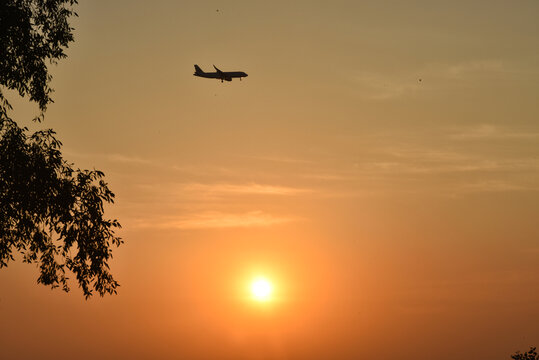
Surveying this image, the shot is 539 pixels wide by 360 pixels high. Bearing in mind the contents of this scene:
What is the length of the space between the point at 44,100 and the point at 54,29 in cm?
303

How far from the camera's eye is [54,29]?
3303cm

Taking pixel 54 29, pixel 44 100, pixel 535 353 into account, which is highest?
pixel 54 29

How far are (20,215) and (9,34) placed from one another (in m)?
6.97

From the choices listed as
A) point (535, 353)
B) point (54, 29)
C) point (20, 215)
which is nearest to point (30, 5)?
point (54, 29)

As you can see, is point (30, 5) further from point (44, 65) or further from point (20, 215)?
point (20, 215)

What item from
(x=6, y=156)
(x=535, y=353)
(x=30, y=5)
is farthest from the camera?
(x=535, y=353)

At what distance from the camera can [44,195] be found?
98.8 ft

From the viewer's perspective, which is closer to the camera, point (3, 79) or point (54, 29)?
point (3, 79)

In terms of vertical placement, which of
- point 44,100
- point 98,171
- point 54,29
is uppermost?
point 54,29

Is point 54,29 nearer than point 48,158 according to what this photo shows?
No

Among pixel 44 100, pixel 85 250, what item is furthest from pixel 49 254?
pixel 44 100

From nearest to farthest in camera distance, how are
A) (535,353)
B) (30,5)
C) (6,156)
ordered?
1. (6,156)
2. (30,5)
3. (535,353)

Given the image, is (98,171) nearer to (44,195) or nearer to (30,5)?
(44,195)

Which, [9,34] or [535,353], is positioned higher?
[9,34]
